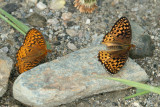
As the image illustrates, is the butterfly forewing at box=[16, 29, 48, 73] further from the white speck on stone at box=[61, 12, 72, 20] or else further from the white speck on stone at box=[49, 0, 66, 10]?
the white speck on stone at box=[49, 0, 66, 10]

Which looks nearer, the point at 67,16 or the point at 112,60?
the point at 112,60

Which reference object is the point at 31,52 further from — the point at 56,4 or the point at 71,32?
the point at 56,4

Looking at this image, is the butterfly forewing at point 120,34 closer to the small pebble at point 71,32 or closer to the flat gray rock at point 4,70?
the small pebble at point 71,32

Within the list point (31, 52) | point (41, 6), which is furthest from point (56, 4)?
point (31, 52)

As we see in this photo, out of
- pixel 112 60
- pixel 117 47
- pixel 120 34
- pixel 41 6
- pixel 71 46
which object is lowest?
pixel 71 46

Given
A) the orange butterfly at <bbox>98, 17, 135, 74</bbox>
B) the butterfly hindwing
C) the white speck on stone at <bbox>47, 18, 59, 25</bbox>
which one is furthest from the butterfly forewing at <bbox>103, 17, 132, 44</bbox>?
the white speck on stone at <bbox>47, 18, 59, 25</bbox>

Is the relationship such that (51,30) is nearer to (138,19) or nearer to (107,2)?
(107,2)

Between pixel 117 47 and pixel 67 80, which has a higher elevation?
pixel 117 47
